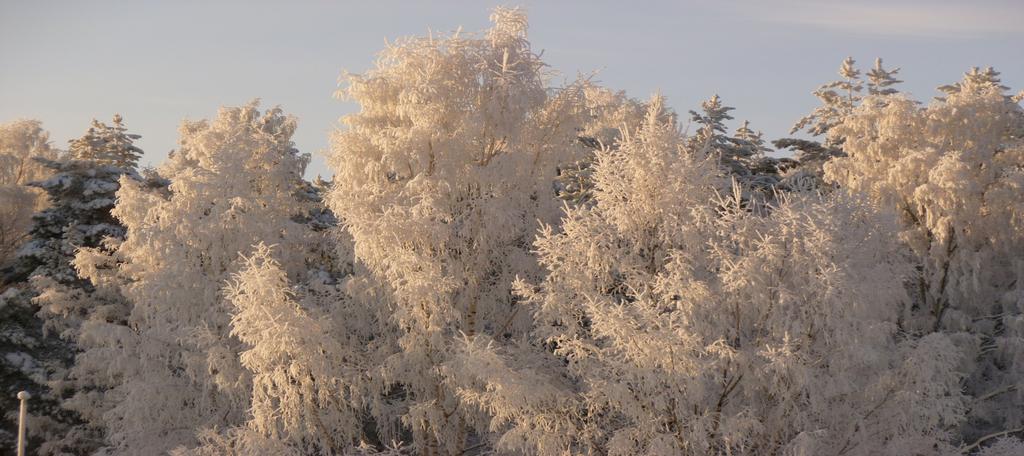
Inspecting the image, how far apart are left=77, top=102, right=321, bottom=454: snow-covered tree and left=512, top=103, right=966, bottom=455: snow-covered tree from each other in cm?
698

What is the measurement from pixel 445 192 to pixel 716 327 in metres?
5.90

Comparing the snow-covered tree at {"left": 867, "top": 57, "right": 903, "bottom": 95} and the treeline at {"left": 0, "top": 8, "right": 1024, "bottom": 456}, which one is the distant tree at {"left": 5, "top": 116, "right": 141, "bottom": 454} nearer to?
the treeline at {"left": 0, "top": 8, "right": 1024, "bottom": 456}

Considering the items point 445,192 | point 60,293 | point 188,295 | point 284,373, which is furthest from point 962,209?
point 60,293

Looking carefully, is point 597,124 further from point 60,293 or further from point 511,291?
point 60,293

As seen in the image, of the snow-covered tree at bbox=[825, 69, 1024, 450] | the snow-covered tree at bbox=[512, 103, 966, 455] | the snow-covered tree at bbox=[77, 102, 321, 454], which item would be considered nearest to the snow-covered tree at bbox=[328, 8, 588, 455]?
the snow-covered tree at bbox=[512, 103, 966, 455]

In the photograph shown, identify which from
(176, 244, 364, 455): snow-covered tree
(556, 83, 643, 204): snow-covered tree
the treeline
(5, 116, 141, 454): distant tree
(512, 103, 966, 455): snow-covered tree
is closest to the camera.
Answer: (512, 103, 966, 455): snow-covered tree

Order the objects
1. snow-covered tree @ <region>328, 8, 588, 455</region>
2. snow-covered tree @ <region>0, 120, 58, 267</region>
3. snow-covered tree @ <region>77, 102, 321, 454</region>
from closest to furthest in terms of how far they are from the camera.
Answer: snow-covered tree @ <region>328, 8, 588, 455</region> < snow-covered tree @ <region>77, 102, 321, 454</region> < snow-covered tree @ <region>0, 120, 58, 267</region>

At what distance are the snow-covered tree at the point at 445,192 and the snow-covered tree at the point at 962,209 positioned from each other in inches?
397

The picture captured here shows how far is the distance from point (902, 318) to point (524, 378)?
43.9ft

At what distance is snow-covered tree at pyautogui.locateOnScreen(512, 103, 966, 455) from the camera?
542 inches

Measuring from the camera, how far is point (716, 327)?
1419 centimetres

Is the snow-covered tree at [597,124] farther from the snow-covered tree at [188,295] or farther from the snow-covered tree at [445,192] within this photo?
the snow-covered tree at [188,295]

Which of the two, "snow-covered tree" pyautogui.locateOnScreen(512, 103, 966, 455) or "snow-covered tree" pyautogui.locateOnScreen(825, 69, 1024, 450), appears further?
"snow-covered tree" pyautogui.locateOnScreen(825, 69, 1024, 450)

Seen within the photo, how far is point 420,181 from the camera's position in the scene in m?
17.0
